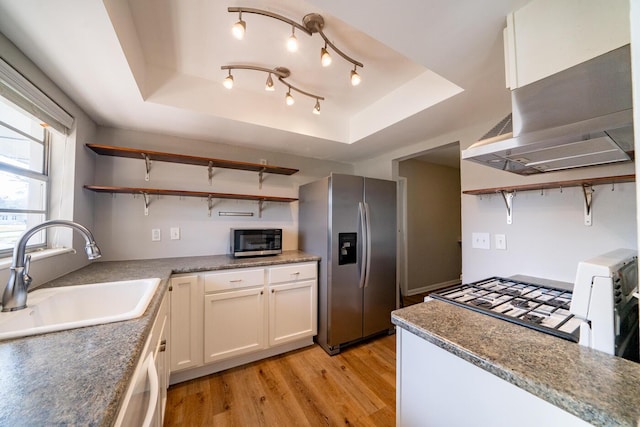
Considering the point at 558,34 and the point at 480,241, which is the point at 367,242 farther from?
the point at 558,34

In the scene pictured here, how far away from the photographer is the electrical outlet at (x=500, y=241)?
1.81m

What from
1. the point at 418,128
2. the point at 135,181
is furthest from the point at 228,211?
the point at 418,128

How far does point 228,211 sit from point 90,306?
1.36m

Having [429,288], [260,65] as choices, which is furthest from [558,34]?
[429,288]

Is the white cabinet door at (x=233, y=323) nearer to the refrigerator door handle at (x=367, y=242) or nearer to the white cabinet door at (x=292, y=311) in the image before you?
the white cabinet door at (x=292, y=311)

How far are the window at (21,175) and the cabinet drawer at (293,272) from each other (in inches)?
60.4

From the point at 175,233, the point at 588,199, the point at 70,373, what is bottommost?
the point at 70,373

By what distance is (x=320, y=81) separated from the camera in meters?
1.85

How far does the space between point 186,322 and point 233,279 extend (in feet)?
1.44

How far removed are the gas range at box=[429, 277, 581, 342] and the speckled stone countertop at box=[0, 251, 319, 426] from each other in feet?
4.00

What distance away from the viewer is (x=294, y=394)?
172 centimetres

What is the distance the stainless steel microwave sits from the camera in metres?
2.27

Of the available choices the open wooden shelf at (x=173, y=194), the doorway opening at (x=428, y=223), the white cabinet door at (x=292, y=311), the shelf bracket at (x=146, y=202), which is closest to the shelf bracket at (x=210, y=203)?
the open wooden shelf at (x=173, y=194)

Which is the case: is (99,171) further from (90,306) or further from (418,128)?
(418,128)
